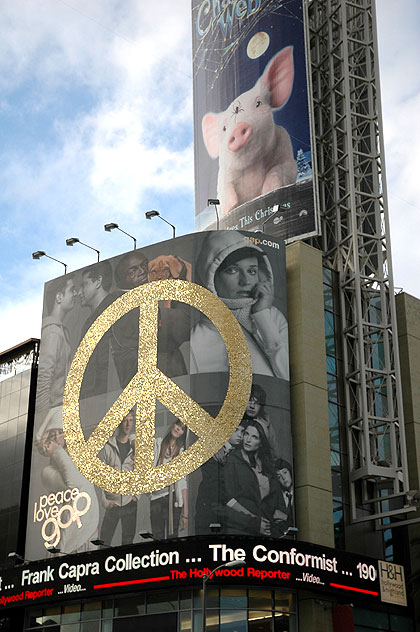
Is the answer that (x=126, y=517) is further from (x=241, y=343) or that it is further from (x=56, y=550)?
(x=241, y=343)

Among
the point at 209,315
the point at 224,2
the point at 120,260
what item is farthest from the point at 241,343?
the point at 224,2

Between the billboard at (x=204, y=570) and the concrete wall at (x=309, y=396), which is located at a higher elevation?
the concrete wall at (x=309, y=396)

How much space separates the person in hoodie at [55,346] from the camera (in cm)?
5550

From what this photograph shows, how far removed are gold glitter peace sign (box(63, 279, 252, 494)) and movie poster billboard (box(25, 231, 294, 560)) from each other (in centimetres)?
6

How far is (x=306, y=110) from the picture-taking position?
6084 cm

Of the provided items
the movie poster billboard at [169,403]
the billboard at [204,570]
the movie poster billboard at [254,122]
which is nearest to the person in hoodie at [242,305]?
the movie poster billboard at [169,403]

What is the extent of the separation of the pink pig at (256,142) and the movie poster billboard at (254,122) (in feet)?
0.22

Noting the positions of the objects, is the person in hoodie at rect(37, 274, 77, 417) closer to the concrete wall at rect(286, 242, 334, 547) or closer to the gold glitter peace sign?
the gold glitter peace sign

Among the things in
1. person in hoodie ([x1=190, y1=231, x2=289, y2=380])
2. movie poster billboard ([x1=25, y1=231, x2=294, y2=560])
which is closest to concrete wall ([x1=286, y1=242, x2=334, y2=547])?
movie poster billboard ([x1=25, y1=231, x2=294, y2=560])

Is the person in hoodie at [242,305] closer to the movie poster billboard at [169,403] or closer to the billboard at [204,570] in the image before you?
the movie poster billboard at [169,403]

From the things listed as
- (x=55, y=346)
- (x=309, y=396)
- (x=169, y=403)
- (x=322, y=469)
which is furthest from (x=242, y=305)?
(x=55, y=346)

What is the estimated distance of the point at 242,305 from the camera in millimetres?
51125

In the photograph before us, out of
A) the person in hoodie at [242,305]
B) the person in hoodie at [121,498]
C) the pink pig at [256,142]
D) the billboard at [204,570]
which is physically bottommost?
the billboard at [204,570]

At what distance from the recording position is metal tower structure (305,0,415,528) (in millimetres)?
52031
